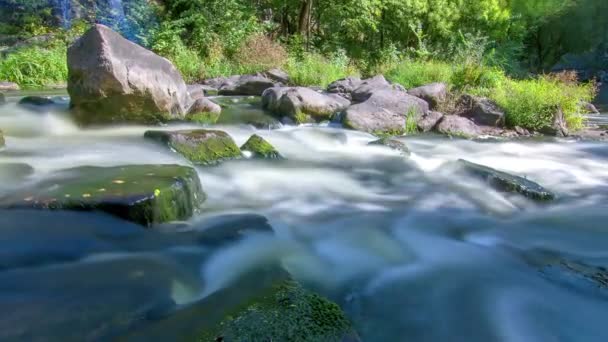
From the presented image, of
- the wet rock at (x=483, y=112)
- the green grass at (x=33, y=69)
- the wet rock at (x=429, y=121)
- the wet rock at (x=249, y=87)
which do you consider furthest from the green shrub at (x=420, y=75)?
the green grass at (x=33, y=69)

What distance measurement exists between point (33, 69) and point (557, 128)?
12759mm

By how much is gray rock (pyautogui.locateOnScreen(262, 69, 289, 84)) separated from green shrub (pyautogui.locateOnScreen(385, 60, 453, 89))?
302 cm

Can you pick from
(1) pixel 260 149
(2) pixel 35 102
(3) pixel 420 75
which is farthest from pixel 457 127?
(2) pixel 35 102

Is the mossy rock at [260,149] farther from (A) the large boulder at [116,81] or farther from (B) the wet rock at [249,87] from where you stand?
(B) the wet rock at [249,87]

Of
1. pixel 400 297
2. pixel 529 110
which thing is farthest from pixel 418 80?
pixel 400 297

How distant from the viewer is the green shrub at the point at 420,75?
11.6 metres

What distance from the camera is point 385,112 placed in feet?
28.9

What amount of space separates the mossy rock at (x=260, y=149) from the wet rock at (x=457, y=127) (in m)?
3.99

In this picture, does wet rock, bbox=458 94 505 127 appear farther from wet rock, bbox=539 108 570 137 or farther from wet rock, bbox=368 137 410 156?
wet rock, bbox=368 137 410 156

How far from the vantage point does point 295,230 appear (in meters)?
4.02

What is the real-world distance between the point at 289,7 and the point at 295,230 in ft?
68.0

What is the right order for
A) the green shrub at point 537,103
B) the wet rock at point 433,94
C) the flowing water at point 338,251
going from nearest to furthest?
the flowing water at point 338,251 → the green shrub at point 537,103 → the wet rock at point 433,94

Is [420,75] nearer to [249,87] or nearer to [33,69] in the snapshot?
[249,87]

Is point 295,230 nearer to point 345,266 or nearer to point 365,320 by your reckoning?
point 345,266
